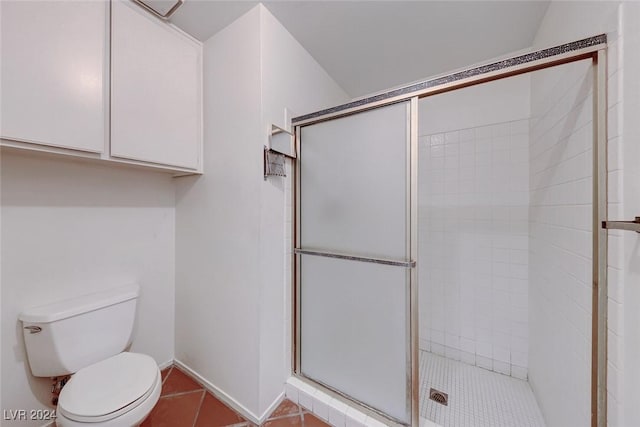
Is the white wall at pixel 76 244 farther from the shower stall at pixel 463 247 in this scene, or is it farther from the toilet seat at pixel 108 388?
the shower stall at pixel 463 247

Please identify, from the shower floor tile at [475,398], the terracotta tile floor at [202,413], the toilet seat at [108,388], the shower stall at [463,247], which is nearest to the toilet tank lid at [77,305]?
the toilet seat at [108,388]

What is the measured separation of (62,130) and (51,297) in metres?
0.88

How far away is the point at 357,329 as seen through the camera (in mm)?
1320

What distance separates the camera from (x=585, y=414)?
2.97 ft

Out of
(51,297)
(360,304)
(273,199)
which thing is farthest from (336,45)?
(51,297)

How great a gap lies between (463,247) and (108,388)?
7.72 feet

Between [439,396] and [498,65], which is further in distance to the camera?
[439,396]

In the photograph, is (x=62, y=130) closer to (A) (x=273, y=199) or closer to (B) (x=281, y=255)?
(A) (x=273, y=199)

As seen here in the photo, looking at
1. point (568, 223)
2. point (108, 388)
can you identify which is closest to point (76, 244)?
point (108, 388)

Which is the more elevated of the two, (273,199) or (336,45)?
(336,45)

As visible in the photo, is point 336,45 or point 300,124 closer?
point 300,124

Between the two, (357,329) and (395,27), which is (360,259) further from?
(395,27)

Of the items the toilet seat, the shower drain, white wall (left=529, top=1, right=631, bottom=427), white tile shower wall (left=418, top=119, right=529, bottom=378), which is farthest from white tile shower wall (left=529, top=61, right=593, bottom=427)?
the toilet seat
